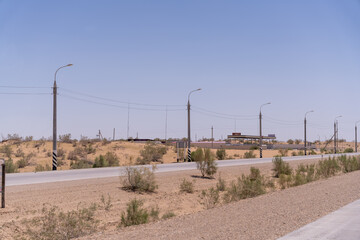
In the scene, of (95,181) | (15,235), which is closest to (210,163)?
(95,181)

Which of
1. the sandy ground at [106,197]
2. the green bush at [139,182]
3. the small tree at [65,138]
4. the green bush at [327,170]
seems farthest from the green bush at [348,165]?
the small tree at [65,138]

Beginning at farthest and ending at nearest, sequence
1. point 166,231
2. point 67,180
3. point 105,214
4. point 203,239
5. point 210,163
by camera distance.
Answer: point 210,163 < point 67,180 < point 105,214 < point 166,231 < point 203,239

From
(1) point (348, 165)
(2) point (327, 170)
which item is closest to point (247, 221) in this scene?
(2) point (327, 170)

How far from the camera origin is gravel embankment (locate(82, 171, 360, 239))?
9242mm

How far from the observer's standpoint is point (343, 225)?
384 inches

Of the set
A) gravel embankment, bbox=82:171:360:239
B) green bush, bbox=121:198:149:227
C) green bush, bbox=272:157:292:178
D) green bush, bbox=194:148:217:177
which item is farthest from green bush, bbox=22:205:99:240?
green bush, bbox=272:157:292:178

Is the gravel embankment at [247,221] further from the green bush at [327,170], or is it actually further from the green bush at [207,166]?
the green bush at [327,170]

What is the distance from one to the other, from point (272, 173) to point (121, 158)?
25838mm

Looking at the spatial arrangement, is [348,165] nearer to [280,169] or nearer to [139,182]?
[280,169]

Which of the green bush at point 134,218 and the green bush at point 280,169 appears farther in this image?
Answer: the green bush at point 280,169

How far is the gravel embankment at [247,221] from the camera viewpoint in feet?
30.3

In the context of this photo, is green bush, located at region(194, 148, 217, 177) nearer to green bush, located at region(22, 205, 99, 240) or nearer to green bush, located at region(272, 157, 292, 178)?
green bush, located at region(272, 157, 292, 178)

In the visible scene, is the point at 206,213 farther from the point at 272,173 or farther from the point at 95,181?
the point at 272,173

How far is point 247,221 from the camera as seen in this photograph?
34.9 feet
